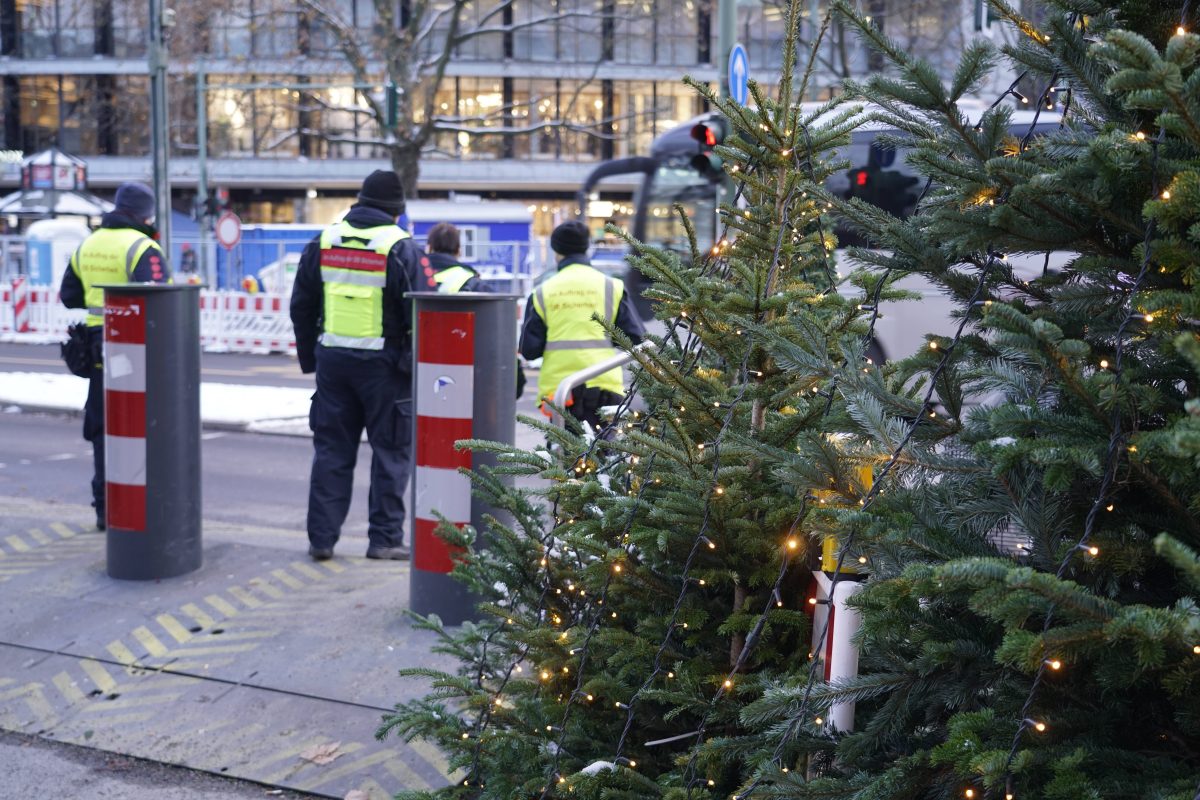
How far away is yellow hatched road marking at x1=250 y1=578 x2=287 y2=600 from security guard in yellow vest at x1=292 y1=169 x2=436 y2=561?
43cm

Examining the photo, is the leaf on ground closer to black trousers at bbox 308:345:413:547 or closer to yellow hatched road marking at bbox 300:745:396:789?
yellow hatched road marking at bbox 300:745:396:789

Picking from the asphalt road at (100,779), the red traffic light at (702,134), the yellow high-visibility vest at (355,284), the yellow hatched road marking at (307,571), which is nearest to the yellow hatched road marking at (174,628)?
the yellow hatched road marking at (307,571)

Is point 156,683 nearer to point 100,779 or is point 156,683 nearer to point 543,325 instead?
point 100,779

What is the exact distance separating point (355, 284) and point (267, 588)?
1576 mm

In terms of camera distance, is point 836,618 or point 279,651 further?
point 279,651

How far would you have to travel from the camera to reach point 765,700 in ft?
7.68

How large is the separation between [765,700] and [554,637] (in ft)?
3.03

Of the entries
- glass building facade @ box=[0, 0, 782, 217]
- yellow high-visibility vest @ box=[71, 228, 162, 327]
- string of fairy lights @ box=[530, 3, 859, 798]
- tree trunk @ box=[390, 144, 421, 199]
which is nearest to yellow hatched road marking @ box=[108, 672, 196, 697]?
string of fairy lights @ box=[530, 3, 859, 798]

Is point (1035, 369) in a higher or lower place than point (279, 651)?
higher

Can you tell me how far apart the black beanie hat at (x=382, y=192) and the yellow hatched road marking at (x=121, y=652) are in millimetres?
2540

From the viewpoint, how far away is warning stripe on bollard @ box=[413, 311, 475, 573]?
527 cm

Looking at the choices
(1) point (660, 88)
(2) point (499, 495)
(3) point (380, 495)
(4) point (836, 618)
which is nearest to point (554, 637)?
(2) point (499, 495)

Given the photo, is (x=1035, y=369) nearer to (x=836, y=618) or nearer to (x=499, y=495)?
(x=836, y=618)

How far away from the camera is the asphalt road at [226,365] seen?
18656 mm
